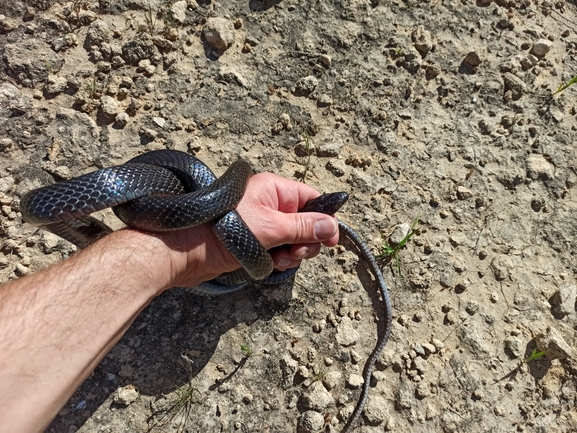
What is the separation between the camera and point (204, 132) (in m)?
4.71

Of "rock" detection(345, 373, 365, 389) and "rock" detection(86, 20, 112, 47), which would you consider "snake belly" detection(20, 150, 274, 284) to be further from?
"rock" detection(86, 20, 112, 47)

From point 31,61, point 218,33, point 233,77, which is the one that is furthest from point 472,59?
point 31,61

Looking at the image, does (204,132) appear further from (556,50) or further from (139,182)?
(556,50)

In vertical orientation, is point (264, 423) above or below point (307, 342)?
below

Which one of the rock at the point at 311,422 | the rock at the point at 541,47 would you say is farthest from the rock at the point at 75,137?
the rock at the point at 541,47

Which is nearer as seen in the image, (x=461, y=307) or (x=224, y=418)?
(x=224, y=418)

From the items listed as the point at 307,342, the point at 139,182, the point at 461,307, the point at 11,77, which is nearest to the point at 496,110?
the point at 461,307

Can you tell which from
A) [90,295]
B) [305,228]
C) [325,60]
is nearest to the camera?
[90,295]

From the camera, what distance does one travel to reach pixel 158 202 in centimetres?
317

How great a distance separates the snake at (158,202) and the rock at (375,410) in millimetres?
74

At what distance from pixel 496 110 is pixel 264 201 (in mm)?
3059

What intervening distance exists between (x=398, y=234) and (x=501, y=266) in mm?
1102

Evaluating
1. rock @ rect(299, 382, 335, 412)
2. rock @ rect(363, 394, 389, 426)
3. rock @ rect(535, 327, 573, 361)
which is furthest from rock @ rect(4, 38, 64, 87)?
rock @ rect(535, 327, 573, 361)

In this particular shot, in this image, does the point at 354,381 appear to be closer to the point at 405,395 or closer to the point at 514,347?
the point at 405,395
